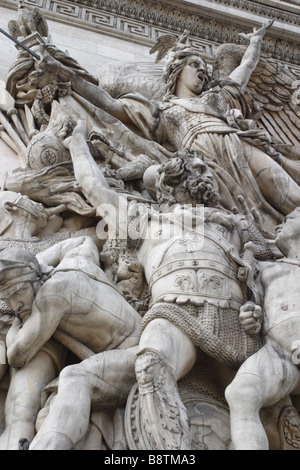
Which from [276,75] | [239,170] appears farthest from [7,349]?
[276,75]

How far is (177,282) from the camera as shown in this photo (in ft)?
11.8

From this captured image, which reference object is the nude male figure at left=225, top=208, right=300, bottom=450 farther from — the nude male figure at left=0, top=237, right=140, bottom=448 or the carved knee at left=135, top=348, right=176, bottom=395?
the nude male figure at left=0, top=237, right=140, bottom=448

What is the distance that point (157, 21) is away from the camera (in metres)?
8.32

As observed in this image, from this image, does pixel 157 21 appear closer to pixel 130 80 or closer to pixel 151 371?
pixel 130 80

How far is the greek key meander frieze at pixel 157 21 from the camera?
7.82m

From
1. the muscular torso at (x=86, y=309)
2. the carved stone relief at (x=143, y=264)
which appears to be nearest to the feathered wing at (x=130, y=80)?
the carved stone relief at (x=143, y=264)

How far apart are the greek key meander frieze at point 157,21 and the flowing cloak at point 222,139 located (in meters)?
2.26

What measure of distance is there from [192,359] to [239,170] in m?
2.34

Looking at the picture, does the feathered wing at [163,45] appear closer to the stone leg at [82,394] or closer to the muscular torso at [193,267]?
the muscular torso at [193,267]

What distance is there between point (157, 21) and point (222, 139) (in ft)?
11.6

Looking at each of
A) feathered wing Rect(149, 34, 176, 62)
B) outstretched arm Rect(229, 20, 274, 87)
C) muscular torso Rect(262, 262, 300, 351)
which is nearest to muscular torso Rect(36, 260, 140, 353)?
muscular torso Rect(262, 262, 300, 351)

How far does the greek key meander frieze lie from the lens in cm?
782

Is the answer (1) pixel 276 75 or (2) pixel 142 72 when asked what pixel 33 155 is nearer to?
(2) pixel 142 72
